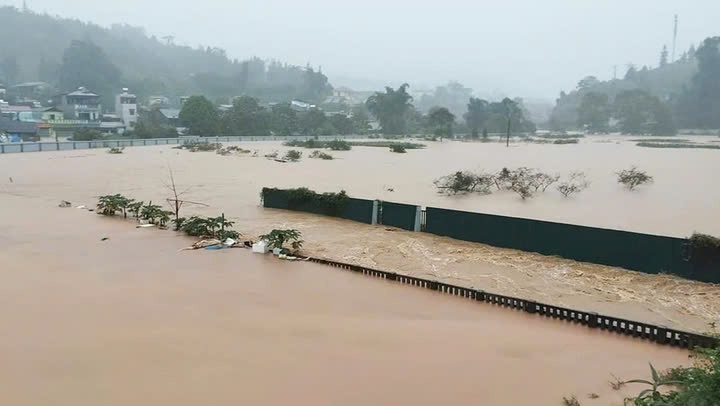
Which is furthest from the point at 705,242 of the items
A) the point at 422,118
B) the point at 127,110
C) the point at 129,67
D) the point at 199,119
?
the point at 129,67

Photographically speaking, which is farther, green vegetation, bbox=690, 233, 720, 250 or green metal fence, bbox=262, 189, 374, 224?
green metal fence, bbox=262, 189, 374, 224

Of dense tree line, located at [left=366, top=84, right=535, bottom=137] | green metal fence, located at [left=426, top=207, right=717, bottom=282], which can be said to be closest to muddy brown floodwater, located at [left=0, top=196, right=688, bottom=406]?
green metal fence, located at [left=426, top=207, right=717, bottom=282]

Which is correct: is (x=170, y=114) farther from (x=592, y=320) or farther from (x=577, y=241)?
(x=592, y=320)

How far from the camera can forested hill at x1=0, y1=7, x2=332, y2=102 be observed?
283 ft

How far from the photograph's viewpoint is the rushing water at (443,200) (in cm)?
857

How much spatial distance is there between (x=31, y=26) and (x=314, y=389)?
138463 millimetres

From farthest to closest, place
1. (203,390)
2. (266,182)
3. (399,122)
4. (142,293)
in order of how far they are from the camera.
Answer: (399,122) → (266,182) → (142,293) → (203,390)

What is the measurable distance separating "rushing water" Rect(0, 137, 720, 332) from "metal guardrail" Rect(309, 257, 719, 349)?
0.71m

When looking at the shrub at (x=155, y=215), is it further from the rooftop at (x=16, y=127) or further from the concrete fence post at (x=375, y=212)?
the rooftop at (x=16, y=127)

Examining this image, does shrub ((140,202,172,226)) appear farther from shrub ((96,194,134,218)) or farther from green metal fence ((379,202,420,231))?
green metal fence ((379,202,420,231))

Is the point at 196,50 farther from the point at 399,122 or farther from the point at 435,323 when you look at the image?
the point at 435,323

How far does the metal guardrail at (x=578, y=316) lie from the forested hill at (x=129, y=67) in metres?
72.7

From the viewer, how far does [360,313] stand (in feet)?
24.3

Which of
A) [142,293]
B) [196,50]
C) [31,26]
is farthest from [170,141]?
[196,50]
